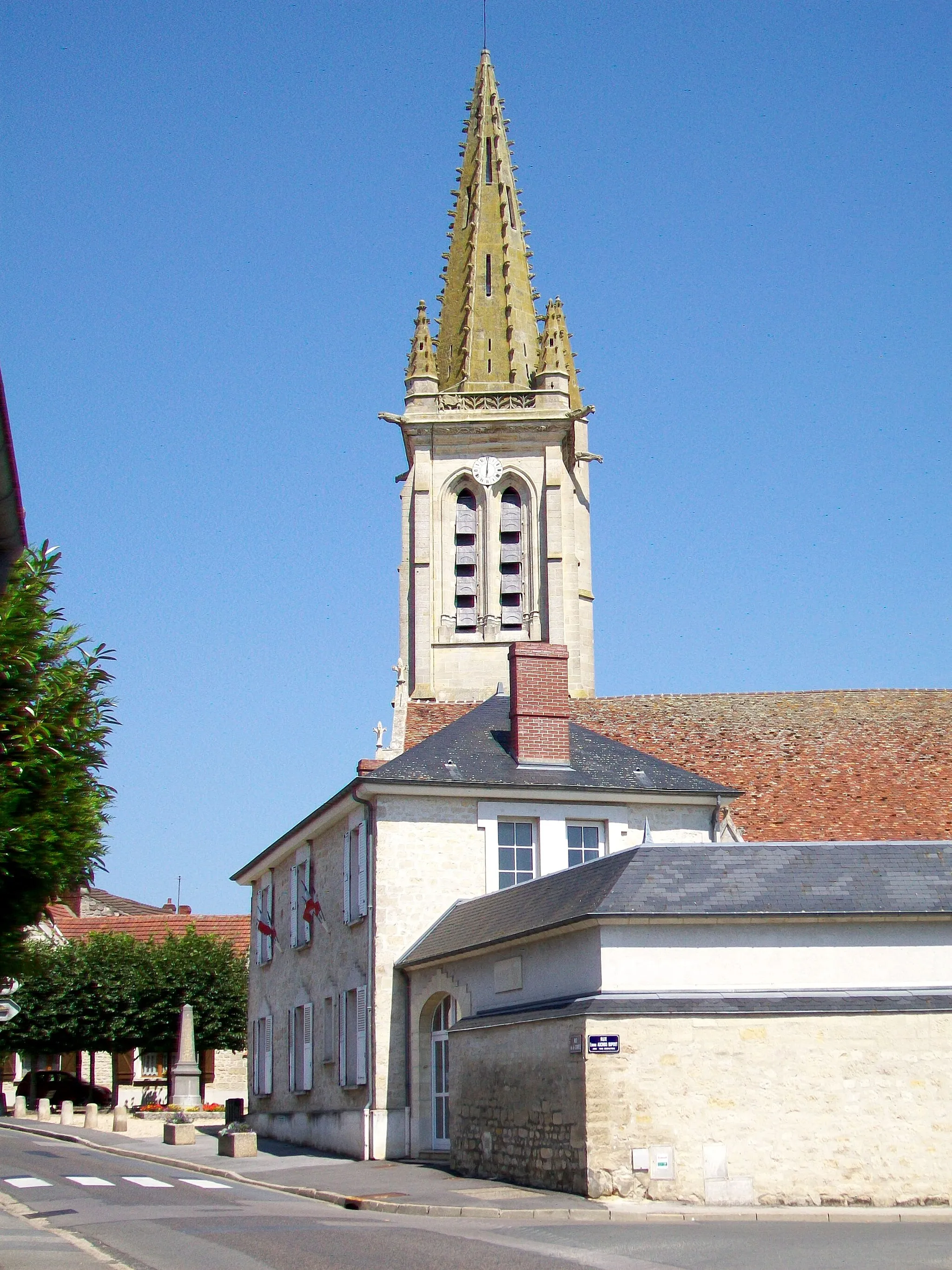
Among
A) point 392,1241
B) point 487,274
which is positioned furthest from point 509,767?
point 487,274

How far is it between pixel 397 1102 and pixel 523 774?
5102mm

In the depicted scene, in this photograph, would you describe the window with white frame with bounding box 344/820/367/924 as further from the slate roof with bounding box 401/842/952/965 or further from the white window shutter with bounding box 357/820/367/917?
the slate roof with bounding box 401/842/952/965

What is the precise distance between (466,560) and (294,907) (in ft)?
70.3

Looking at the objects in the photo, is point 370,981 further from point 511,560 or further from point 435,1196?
point 511,560

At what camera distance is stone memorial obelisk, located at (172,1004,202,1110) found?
33875mm

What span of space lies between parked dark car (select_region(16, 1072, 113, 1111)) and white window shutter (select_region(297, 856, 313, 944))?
19088mm

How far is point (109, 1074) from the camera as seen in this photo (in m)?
49.2

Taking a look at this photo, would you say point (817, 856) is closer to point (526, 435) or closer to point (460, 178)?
point (526, 435)

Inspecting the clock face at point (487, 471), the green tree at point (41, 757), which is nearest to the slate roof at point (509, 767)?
the green tree at point (41, 757)

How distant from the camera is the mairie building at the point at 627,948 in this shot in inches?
617

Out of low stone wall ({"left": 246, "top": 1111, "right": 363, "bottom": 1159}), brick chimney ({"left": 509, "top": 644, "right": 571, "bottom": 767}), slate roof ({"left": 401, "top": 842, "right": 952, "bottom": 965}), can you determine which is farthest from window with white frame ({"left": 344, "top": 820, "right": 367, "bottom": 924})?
slate roof ({"left": 401, "top": 842, "right": 952, "bottom": 965})

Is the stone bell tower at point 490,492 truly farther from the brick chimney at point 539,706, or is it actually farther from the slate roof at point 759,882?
the slate roof at point 759,882

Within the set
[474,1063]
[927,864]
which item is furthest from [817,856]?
[474,1063]

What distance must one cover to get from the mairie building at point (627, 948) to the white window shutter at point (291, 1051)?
0.29 ft
